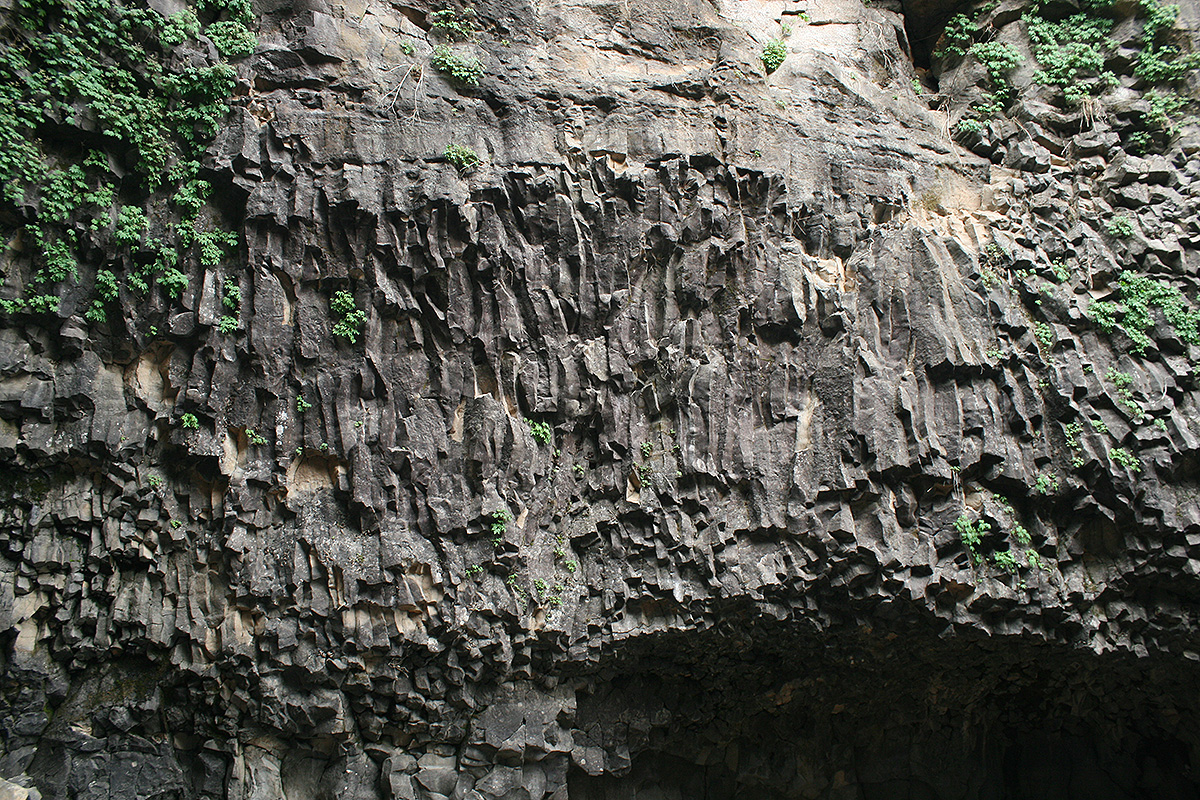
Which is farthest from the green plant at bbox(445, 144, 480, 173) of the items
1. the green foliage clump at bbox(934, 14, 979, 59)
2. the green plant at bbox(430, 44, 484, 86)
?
the green foliage clump at bbox(934, 14, 979, 59)

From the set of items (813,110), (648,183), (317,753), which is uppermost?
(813,110)

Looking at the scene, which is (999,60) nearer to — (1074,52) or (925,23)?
(1074,52)

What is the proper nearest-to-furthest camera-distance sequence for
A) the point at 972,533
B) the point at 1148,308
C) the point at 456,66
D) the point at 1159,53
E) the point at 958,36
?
the point at 972,533
the point at 1148,308
the point at 456,66
the point at 1159,53
the point at 958,36

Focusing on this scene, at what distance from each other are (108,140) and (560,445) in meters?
5.06

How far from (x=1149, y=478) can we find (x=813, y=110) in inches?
202

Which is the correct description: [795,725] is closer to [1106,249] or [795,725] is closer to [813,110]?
[1106,249]

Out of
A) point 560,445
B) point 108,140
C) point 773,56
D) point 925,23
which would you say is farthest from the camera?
point 925,23

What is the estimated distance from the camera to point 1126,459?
6793mm

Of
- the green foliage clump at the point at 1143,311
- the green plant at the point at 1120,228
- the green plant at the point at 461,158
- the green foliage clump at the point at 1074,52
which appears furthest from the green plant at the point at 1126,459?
the green plant at the point at 461,158

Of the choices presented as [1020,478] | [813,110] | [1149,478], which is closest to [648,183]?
[813,110]

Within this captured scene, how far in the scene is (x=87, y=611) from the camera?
634cm

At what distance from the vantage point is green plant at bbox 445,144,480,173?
7227 mm

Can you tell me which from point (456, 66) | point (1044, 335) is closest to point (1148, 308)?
point (1044, 335)

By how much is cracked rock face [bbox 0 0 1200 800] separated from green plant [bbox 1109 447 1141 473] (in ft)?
0.11
